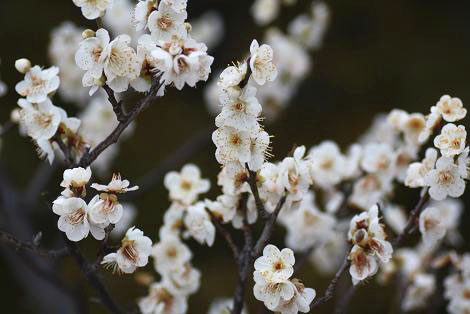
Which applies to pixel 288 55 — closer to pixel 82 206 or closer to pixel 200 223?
pixel 200 223

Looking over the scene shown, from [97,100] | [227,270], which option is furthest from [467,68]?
[97,100]

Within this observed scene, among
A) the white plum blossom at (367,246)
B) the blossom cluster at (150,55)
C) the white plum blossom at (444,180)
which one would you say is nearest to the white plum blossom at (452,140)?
the white plum blossom at (444,180)

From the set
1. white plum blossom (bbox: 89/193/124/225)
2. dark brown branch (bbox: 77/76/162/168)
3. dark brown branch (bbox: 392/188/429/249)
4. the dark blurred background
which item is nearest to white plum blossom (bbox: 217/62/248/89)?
dark brown branch (bbox: 77/76/162/168)

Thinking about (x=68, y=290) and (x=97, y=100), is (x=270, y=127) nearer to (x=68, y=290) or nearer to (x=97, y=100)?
(x=97, y=100)

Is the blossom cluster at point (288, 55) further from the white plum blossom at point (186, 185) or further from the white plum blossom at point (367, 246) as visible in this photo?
the white plum blossom at point (367, 246)

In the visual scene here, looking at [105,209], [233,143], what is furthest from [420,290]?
[105,209]

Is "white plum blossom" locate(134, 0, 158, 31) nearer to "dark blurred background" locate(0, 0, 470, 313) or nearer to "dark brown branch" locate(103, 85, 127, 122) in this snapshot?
"dark brown branch" locate(103, 85, 127, 122)
